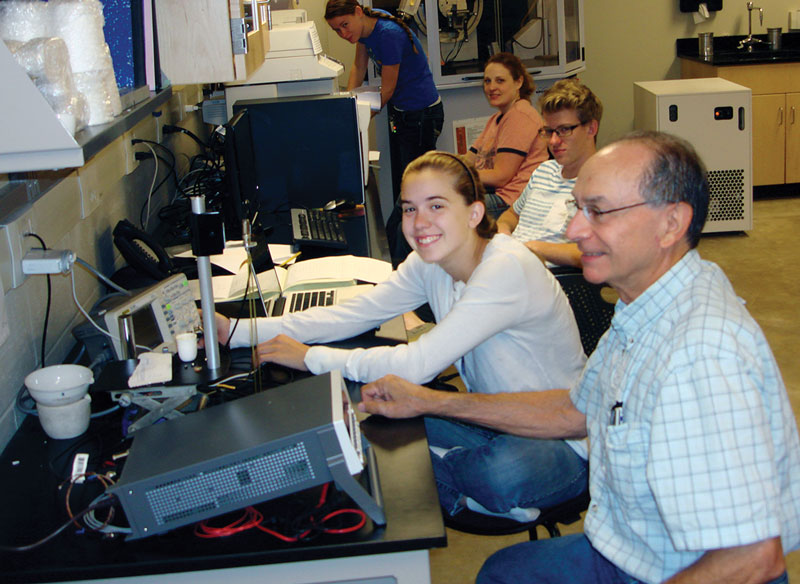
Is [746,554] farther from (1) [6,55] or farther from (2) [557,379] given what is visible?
(1) [6,55]

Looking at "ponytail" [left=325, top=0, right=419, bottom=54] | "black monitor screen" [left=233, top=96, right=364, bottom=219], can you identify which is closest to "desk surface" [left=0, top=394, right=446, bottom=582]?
"black monitor screen" [left=233, top=96, right=364, bottom=219]

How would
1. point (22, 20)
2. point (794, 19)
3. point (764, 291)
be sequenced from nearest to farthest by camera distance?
point (22, 20)
point (764, 291)
point (794, 19)

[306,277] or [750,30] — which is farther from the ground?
[750,30]

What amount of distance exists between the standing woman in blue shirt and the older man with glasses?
3.44 meters

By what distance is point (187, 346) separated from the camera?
1.77 meters

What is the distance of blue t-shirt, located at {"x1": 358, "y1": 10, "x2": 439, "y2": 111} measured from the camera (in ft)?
15.3

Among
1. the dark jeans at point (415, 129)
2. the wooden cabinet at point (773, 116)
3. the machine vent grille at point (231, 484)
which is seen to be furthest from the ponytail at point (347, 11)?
the machine vent grille at point (231, 484)

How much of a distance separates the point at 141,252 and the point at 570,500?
1330 millimetres

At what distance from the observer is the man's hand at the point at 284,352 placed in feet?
6.13

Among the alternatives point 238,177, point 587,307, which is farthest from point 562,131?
point 238,177

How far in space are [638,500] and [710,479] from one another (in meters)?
0.17

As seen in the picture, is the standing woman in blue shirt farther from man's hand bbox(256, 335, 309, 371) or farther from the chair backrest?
man's hand bbox(256, 335, 309, 371)

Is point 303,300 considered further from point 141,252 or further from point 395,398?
point 395,398

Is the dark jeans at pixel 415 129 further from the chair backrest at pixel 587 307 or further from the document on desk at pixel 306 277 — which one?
the chair backrest at pixel 587 307
